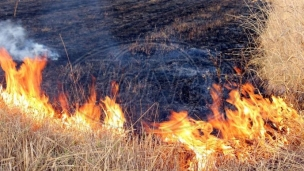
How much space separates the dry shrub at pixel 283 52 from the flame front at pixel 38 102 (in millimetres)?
2150

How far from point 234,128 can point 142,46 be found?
2.68 metres

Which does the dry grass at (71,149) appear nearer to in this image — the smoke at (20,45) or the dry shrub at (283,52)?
the dry shrub at (283,52)

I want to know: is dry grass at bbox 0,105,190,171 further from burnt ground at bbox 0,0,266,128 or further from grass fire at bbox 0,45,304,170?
burnt ground at bbox 0,0,266,128

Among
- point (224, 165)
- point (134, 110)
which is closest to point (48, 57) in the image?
point (134, 110)

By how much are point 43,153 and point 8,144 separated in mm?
326

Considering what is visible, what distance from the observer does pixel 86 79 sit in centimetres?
581

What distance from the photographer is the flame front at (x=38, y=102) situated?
4.46 metres

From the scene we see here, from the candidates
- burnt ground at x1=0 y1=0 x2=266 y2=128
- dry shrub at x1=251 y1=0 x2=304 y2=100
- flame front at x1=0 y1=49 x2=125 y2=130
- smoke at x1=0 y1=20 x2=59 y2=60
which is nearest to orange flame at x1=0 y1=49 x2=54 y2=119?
flame front at x1=0 y1=49 x2=125 y2=130

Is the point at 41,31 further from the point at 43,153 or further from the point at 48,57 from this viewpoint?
the point at 43,153

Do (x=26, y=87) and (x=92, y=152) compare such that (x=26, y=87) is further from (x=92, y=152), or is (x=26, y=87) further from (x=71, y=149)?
(x=92, y=152)

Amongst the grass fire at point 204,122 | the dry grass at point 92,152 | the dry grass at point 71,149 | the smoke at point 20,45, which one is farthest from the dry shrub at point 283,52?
the smoke at point 20,45

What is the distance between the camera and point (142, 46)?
687 centimetres

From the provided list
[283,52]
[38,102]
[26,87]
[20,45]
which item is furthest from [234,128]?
[20,45]

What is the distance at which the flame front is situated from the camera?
14.6 feet
